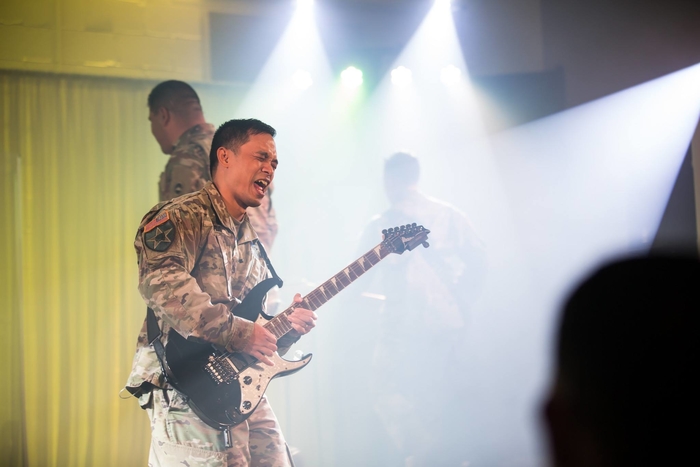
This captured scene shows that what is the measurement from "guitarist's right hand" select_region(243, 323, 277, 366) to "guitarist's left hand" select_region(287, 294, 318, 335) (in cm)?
15

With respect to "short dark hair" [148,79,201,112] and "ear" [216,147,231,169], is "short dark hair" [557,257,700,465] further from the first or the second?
"short dark hair" [148,79,201,112]

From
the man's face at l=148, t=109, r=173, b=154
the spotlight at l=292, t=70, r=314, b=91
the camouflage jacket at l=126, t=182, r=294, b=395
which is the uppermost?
the spotlight at l=292, t=70, r=314, b=91

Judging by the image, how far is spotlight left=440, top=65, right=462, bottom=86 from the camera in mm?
4164

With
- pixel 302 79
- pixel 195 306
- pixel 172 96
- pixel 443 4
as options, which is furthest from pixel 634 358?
pixel 443 4

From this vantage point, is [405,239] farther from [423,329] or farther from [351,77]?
[351,77]

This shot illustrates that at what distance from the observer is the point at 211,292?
226 cm

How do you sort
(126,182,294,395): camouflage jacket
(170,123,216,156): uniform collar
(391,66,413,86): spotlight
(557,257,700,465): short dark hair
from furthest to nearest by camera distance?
1. (391,66,413,86): spotlight
2. (170,123,216,156): uniform collar
3. (126,182,294,395): camouflage jacket
4. (557,257,700,465): short dark hair

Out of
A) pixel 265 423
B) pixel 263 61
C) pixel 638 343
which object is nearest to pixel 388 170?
pixel 263 61

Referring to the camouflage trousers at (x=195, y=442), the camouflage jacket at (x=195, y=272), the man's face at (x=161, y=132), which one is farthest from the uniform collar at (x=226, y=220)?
Result: the man's face at (x=161, y=132)

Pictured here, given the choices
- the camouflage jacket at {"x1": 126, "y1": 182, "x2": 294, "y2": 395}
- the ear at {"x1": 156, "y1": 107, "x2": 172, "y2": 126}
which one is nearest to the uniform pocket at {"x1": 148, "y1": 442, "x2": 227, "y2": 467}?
the camouflage jacket at {"x1": 126, "y1": 182, "x2": 294, "y2": 395}

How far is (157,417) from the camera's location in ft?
7.42

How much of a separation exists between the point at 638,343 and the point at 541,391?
3.14m

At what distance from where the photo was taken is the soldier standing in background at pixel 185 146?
2941mm

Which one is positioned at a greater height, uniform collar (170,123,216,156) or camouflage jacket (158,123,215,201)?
uniform collar (170,123,216,156)
